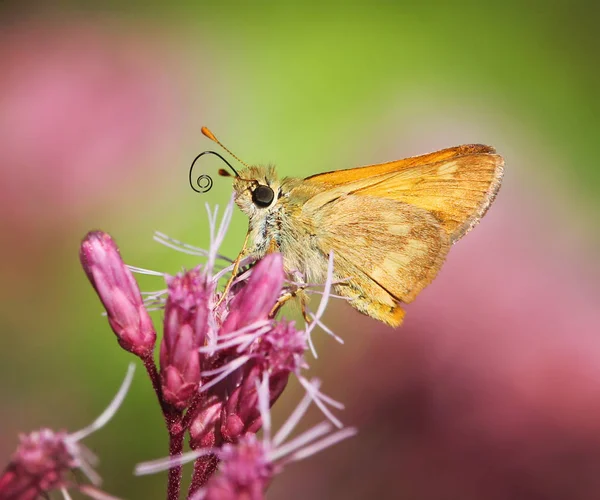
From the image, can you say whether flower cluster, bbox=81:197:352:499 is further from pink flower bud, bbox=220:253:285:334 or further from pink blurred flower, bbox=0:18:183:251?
pink blurred flower, bbox=0:18:183:251

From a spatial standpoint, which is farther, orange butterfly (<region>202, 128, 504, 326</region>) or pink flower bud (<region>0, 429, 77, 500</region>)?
orange butterfly (<region>202, 128, 504, 326</region>)

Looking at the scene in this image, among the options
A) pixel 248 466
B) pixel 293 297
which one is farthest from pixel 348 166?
pixel 248 466

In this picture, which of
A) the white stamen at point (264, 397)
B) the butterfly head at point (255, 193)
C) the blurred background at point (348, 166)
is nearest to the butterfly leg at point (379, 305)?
the butterfly head at point (255, 193)

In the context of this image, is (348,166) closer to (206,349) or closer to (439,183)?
(439,183)

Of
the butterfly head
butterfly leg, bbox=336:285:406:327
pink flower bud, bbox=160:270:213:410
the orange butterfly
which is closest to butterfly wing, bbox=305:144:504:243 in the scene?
the orange butterfly

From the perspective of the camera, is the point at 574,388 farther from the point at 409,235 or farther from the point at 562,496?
the point at 409,235

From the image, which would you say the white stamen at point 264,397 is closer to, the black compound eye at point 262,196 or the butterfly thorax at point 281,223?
the butterfly thorax at point 281,223
